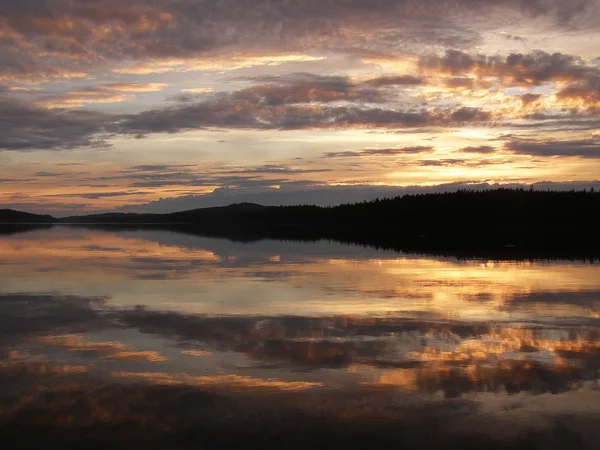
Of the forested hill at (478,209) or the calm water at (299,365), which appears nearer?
the calm water at (299,365)

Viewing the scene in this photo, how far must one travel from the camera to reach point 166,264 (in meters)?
30.6

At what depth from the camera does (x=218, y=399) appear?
9086mm

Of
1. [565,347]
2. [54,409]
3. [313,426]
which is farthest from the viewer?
[565,347]

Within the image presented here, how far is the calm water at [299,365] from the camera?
7984 mm

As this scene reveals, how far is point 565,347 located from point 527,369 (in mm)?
2159

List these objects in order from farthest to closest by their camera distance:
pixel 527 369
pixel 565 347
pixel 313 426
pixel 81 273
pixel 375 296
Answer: pixel 81 273 → pixel 375 296 → pixel 565 347 → pixel 527 369 → pixel 313 426

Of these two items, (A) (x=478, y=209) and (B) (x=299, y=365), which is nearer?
(B) (x=299, y=365)

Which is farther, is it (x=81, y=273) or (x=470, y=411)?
(x=81, y=273)

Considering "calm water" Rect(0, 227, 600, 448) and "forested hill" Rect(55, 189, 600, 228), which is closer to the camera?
"calm water" Rect(0, 227, 600, 448)

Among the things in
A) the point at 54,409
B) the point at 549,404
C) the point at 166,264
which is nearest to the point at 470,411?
the point at 549,404

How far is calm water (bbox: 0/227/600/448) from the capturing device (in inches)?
314

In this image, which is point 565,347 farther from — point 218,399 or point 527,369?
point 218,399

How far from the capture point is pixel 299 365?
36.0 ft

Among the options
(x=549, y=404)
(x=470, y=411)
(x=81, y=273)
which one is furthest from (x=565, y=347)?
(x=81, y=273)
